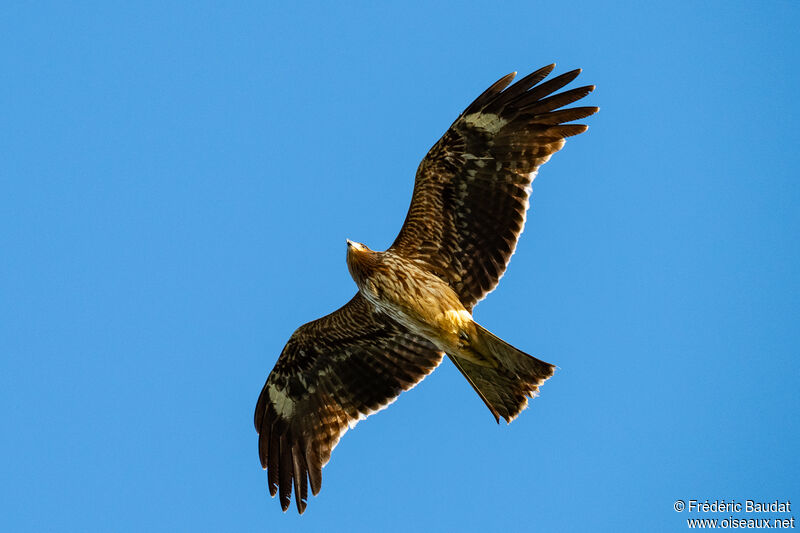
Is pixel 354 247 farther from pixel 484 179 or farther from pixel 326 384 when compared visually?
pixel 326 384

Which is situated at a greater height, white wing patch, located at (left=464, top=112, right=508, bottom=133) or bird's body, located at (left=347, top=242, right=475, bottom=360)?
white wing patch, located at (left=464, top=112, right=508, bottom=133)

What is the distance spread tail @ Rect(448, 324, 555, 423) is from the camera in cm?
1218

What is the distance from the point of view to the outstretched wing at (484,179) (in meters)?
12.3

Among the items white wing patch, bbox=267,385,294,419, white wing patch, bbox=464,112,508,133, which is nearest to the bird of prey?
white wing patch, bbox=464,112,508,133

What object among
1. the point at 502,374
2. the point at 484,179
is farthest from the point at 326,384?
the point at 484,179

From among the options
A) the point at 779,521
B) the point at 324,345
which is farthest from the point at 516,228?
the point at 779,521

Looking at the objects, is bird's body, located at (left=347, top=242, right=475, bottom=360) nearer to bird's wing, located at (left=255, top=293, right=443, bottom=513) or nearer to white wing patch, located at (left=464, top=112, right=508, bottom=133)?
bird's wing, located at (left=255, top=293, right=443, bottom=513)

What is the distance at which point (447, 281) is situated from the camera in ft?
42.4

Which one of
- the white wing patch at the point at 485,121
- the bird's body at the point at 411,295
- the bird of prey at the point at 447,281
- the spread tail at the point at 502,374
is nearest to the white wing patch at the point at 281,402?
the bird of prey at the point at 447,281

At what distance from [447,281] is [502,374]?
1.42 metres

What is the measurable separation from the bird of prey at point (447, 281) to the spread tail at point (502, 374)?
0.01m

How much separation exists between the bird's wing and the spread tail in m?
1.14

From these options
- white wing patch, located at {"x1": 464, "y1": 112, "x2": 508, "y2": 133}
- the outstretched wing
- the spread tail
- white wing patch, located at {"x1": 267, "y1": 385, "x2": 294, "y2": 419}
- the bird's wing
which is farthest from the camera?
white wing patch, located at {"x1": 267, "y1": 385, "x2": 294, "y2": 419}

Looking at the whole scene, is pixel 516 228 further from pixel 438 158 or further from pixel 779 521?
pixel 779 521
